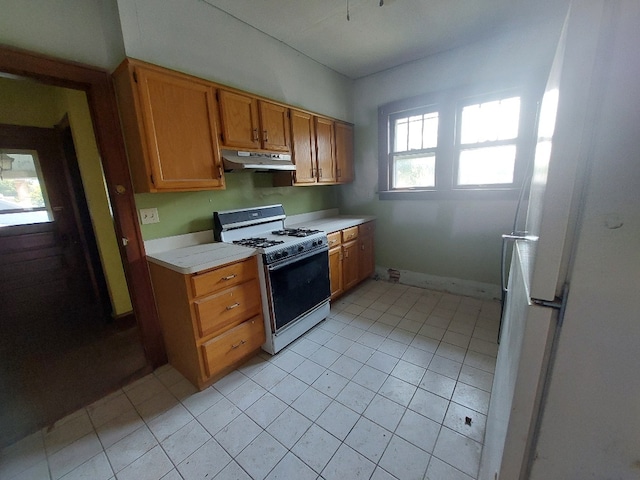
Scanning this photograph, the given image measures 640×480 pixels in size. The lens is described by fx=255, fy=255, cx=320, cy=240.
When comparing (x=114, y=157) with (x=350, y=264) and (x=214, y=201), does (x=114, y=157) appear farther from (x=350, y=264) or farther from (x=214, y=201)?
(x=350, y=264)

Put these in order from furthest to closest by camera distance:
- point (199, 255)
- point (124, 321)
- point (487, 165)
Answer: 1. point (487, 165)
2. point (124, 321)
3. point (199, 255)

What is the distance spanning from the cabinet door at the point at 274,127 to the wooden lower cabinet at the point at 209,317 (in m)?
1.13

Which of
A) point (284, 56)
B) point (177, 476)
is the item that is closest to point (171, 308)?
point (177, 476)

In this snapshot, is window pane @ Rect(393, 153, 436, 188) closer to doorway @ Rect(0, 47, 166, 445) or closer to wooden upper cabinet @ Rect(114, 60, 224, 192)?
wooden upper cabinet @ Rect(114, 60, 224, 192)

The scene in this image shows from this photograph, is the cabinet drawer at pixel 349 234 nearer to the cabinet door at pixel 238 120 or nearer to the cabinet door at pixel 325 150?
the cabinet door at pixel 325 150

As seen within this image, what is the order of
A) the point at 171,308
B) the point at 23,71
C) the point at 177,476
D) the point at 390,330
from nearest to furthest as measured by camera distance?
the point at 177,476 → the point at 23,71 → the point at 171,308 → the point at 390,330

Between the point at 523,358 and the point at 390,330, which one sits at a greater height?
the point at 523,358

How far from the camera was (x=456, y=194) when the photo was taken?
2852mm

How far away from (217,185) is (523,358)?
2.05 metres

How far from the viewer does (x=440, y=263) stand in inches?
122

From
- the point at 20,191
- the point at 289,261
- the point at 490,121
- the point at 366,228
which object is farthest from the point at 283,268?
the point at 20,191

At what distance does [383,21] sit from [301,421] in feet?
10.3

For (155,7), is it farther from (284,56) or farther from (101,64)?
(284,56)

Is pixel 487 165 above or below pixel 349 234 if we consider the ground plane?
above
